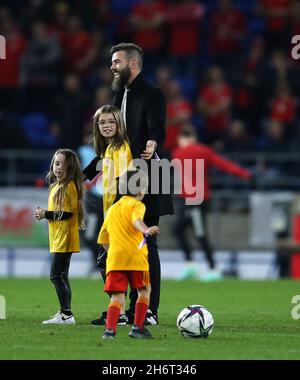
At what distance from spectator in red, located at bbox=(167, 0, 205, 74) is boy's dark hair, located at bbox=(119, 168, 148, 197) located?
47.6ft

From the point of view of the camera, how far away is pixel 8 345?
27.6 feet

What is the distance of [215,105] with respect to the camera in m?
21.4

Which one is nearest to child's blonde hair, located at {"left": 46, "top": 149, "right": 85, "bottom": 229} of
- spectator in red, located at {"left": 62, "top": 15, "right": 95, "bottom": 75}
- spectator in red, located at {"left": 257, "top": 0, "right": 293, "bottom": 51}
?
spectator in red, located at {"left": 62, "top": 15, "right": 95, "bottom": 75}

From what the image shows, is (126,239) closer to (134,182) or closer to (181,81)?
(134,182)

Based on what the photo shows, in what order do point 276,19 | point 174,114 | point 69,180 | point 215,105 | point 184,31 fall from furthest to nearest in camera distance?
point 184,31 → point 276,19 → point 215,105 → point 174,114 → point 69,180

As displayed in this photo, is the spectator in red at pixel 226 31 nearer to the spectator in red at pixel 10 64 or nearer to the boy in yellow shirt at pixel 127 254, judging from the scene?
the spectator in red at pixel 10 64

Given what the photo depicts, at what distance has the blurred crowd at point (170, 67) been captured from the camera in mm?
20750

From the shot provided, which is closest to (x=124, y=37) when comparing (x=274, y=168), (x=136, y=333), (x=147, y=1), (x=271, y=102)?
(x=147, y=1)

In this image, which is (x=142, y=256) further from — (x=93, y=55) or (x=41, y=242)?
(x=93, y=55)

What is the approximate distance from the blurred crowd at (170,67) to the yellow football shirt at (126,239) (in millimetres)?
11144

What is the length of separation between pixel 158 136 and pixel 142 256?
5.03 ft

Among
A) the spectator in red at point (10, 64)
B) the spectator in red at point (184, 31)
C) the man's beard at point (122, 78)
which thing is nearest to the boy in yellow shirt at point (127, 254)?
the man's beard at point (122, 78)

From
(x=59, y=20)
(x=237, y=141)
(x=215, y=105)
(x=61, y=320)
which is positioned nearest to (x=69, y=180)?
(x=61, y=320)

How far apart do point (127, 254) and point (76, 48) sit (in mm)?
14379
